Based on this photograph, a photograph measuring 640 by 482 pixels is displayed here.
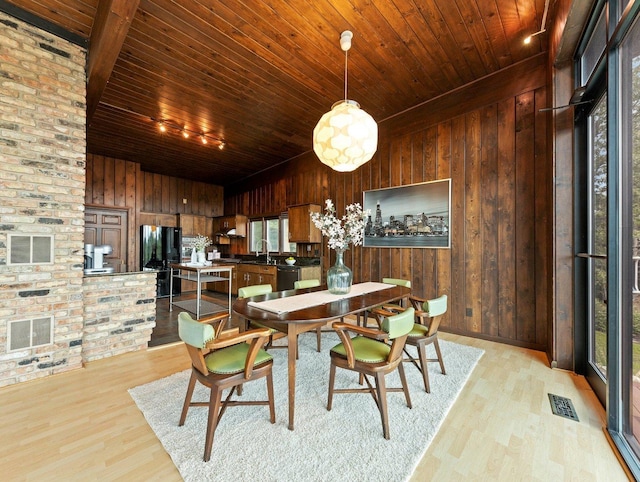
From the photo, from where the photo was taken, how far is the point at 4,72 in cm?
246

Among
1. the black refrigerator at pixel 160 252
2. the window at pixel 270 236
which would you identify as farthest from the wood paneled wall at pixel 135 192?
the window at pixel 270 236

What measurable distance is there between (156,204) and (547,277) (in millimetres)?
8041

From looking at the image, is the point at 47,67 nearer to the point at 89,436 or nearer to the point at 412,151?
the point at 89,436

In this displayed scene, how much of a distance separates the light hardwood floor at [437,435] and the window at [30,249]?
110cm

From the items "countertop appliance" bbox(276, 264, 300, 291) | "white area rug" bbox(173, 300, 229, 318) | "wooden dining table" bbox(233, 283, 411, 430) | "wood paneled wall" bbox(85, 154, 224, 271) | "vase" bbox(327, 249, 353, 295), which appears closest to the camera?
"wooden dining table" bbox(233, 283, 411, 430)

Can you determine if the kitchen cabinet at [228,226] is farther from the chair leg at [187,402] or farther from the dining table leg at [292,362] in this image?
the dining table leg at [292,362]

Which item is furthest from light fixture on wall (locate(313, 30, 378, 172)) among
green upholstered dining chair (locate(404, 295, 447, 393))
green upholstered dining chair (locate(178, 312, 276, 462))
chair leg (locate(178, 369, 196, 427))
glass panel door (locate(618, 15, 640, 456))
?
chair leg (locate(178, 369, 196, 427))

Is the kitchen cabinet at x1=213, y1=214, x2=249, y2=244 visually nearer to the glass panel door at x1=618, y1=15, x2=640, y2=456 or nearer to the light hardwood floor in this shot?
the light hardwood floor

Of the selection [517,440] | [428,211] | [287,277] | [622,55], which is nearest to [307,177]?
[287,277]

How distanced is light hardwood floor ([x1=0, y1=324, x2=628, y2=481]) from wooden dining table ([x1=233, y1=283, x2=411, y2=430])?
2.91ft

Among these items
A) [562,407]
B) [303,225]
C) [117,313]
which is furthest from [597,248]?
[117,313]

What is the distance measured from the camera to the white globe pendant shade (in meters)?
2.21

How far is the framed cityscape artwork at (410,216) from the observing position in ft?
12.9

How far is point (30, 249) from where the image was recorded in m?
2.55
